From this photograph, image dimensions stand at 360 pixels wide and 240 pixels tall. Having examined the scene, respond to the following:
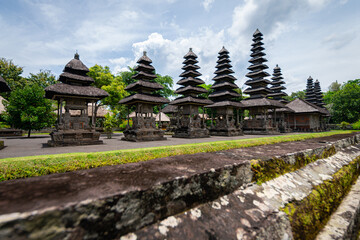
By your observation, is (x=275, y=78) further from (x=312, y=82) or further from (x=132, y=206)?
(x=132, y=206)

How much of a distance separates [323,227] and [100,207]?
289 centimetres

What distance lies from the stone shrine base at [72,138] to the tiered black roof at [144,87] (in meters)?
4.64

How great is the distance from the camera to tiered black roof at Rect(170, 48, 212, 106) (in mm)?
18062

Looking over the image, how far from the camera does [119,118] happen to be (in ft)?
105

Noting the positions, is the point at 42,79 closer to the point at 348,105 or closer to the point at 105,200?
the point at 105,200

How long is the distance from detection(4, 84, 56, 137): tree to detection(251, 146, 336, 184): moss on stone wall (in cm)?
2013

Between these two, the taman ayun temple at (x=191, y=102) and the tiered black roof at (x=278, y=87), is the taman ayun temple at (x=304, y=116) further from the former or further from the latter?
the taman ayun temple at (x=191, y=102)

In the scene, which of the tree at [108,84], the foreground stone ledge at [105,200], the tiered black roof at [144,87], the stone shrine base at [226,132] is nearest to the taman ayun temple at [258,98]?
the stone shrine base at [226,132]

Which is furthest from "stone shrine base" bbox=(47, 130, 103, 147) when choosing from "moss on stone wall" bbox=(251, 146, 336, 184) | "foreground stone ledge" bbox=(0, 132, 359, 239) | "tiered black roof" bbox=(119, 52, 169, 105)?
"moss on stone wall" bbox=(251, 146, 336, 184)

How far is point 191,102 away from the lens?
17.7m

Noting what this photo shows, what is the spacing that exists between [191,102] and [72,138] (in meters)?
11.2

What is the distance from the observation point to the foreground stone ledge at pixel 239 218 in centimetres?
141

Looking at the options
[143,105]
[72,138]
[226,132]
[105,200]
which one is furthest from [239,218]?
[226,132]

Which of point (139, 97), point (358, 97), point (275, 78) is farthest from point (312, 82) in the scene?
point (139, 97)
